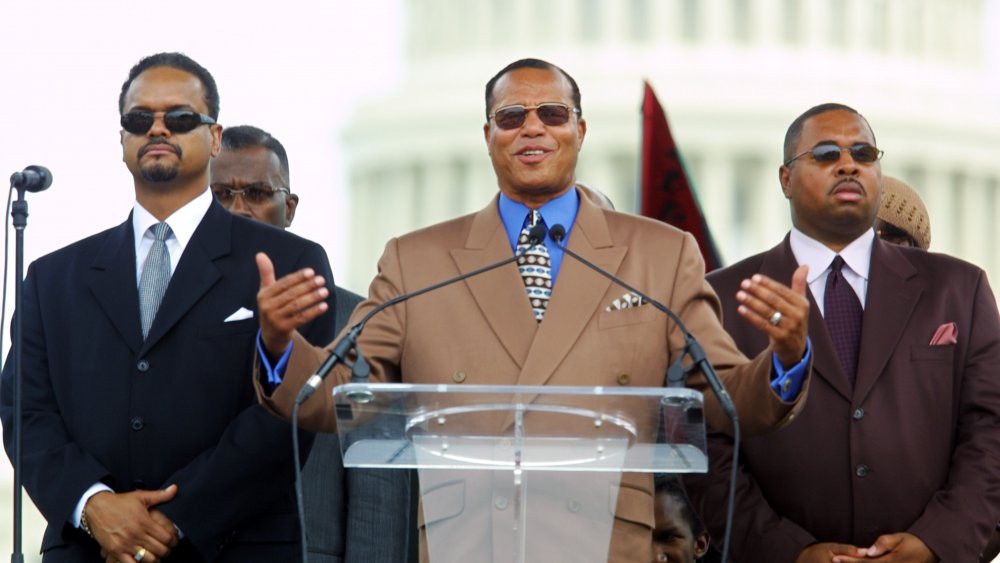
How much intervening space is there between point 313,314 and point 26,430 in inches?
78.6

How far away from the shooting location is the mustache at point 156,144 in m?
9.99

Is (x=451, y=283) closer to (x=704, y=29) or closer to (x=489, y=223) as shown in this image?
(x=489, y=223)

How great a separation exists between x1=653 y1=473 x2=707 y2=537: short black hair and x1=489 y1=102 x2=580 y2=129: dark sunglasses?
6.38 ft

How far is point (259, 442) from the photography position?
9312 mm

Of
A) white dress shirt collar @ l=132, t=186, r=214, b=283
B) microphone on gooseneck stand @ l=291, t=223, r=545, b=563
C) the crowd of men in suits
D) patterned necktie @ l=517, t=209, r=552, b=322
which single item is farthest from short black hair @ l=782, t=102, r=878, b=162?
white dress shirt collar @ l=132, t=186, r=214, b=283

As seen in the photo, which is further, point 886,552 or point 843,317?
point 843,317

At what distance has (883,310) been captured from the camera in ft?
33.2

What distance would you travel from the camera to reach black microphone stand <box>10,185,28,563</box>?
30.0 ft

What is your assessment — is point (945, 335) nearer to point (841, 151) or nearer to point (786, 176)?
point (841, 151)

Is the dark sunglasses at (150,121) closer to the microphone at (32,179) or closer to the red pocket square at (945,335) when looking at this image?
the microphone at (32,179)

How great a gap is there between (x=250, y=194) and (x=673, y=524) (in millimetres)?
3343

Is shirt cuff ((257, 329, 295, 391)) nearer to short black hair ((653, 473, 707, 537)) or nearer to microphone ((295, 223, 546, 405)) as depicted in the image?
microphone ((295, 223, 546, 405))

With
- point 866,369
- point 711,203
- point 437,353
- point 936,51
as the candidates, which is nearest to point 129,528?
point 437,353

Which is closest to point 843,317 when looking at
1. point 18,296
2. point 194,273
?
point 194,273
